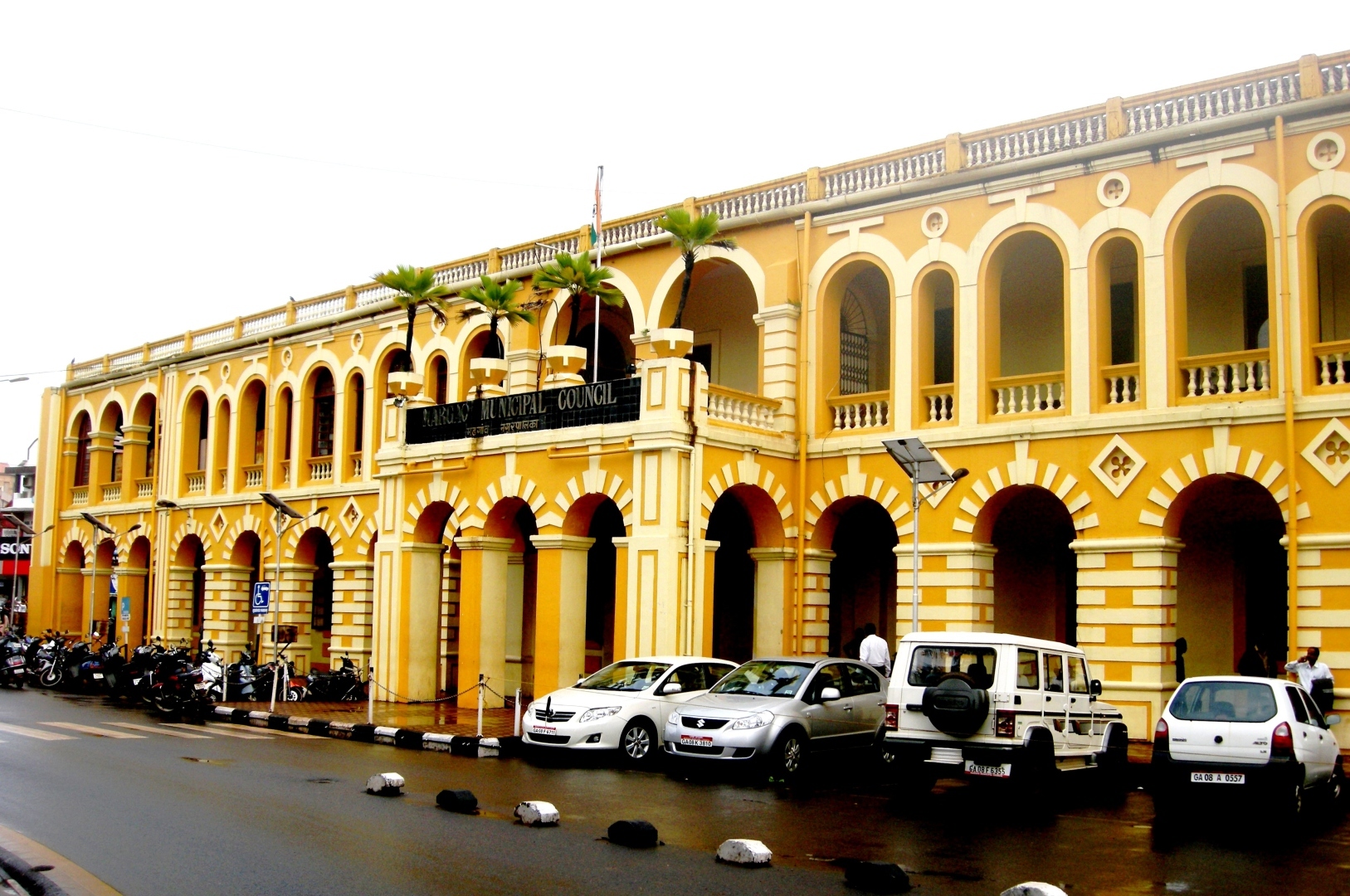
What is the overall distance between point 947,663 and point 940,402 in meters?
9.01

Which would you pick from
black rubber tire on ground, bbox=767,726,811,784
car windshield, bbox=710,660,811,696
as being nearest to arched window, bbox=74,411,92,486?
car windshield, bbox=710,660,811,696

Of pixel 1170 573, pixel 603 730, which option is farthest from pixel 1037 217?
pixel 603 730

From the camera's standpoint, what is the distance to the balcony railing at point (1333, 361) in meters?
18.6

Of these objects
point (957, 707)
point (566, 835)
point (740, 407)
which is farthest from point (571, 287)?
point (566, 835)

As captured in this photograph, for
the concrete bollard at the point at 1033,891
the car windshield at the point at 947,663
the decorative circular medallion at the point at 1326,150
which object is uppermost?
the decorative circular medallion at the point at 1326,150

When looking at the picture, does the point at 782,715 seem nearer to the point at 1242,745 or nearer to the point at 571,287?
the point at 1242,745

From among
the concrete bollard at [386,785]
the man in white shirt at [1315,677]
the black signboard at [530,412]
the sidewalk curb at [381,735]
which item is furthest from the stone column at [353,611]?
the man in white shirt at [1315,677]

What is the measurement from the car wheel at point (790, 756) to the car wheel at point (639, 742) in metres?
2.10

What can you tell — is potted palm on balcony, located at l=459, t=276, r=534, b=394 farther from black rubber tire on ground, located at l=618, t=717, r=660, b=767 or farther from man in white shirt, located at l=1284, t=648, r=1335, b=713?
man in white shirt, located at l=1284, t=648, r=1335, b=713

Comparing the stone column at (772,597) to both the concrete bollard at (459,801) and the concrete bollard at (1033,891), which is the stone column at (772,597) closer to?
the concrete bollard at (459,801)

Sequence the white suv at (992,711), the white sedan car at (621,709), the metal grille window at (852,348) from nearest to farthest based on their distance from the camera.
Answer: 1. the white suv at (992,711)
2. the white sedan car at (621,709)
3. the metal grille window at (852,348)

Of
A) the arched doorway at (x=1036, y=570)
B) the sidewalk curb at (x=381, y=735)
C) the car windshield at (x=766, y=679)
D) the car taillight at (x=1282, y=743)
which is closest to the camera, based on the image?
the car taillight at (x=1282, y=743)

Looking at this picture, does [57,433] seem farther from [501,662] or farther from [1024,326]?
[1024,326]

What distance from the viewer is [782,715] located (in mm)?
16312
